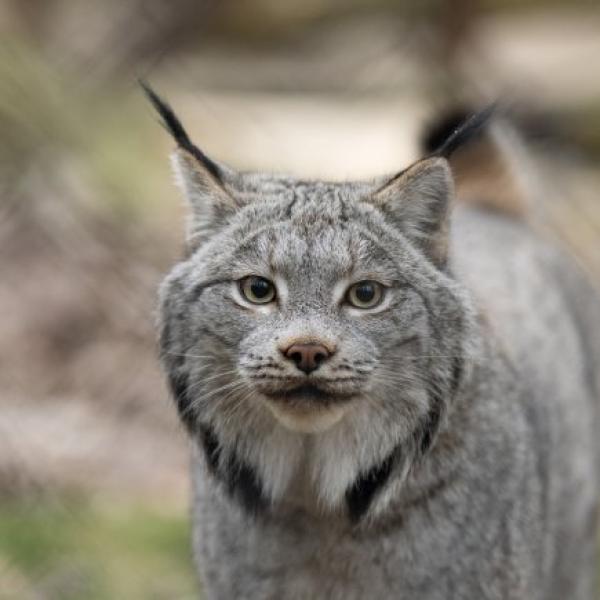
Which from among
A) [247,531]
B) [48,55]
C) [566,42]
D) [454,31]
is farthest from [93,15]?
[247,531]

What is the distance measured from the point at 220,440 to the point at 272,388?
0.46 m

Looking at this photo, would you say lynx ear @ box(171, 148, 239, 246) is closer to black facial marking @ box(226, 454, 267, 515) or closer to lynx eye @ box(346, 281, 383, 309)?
lynx eye @ box(346, 281, 383, 309)

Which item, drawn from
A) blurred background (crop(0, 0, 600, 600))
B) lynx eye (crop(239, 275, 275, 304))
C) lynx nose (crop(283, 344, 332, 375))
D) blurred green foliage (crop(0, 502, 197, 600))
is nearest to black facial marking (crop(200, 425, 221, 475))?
lynx eye (crop(239, 275, 275, 304))

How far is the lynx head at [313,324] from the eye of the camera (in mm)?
3658

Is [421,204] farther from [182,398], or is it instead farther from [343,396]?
[182,398]

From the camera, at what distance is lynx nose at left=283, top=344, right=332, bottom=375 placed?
3.50 meters

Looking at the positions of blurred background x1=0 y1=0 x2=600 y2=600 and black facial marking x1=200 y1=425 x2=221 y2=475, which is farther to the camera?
blurred background x1=0 y1=0 x2=600 y2=600

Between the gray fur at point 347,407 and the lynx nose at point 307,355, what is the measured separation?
0.07 ft

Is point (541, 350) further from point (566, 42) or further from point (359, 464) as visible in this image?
point (566, 42)

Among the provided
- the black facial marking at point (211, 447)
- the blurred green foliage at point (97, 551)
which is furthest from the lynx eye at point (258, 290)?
the blurred green foliage at point (97, 551)

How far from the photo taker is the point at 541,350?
4.94 m

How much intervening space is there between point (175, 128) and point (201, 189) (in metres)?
0.26

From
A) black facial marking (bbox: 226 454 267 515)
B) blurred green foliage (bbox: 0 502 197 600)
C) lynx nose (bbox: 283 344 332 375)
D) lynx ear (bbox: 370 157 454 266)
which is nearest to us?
lynx nose (bbox: 283 344 332 375)

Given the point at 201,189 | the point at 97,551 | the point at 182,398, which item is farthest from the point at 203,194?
the point at 97,551
